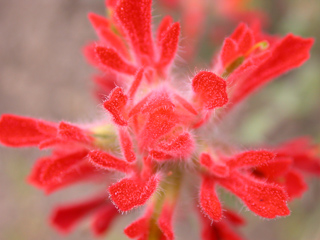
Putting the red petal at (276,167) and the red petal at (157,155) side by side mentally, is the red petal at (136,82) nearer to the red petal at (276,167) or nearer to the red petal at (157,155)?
the red petal at (157,155)

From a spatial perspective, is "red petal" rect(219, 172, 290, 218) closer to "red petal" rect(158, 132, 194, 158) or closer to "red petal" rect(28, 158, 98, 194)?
"red petal" rect(158, 132, 194, 158)

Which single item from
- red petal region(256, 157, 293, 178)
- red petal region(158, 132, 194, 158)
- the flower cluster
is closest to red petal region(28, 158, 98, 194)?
the flower cluster

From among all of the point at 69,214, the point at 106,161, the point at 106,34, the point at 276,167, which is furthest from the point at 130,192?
the point at 69,214

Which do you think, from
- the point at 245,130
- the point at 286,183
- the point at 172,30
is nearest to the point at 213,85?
the point at 172,30

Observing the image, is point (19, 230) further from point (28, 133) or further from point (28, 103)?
point (28, 133)

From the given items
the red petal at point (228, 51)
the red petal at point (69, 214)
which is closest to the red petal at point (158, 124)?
the red petal at point (228, 51)

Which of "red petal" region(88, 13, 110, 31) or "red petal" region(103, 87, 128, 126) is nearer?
"red petal" region(103, 87, 128, 126)

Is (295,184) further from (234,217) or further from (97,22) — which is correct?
(97,22)
